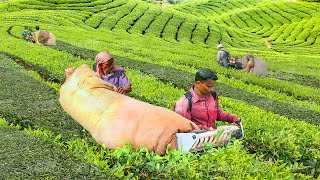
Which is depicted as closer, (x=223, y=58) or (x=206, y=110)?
(x=206, y=110)

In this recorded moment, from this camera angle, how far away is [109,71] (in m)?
9.12

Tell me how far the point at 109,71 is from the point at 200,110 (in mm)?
2414

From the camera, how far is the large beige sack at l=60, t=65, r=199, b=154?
677cm

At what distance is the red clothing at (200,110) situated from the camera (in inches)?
296

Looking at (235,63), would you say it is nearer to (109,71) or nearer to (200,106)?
(109,71)

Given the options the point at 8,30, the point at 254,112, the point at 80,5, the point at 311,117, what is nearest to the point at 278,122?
the point at 254,112

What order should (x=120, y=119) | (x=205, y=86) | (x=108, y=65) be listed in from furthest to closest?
(x=108, y=65) < (x=205, y=86) < (x=120, y=119)

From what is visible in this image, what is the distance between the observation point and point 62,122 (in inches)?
344

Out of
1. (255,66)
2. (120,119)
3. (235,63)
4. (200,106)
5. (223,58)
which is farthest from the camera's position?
(223,58)

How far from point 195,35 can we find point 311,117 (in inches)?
1309

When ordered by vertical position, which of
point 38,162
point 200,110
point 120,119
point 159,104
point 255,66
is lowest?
point 255,66

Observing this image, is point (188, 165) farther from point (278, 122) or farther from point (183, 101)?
point (278, 122)

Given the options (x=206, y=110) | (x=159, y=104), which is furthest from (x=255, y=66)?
(x=206, y=110)

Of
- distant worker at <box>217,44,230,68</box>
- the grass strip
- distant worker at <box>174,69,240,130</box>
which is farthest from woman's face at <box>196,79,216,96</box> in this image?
distant worker at <box>217,44,230,68</box>
